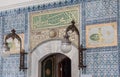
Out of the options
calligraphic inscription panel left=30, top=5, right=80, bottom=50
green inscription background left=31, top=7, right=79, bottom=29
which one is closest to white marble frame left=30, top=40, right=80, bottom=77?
calligraphic inscription panel left=30, top=5, right=80, bottom=50

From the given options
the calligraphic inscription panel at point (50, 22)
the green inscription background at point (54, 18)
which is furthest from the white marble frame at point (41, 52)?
the green inscription background at point (54, 18)

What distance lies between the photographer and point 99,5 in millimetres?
5121

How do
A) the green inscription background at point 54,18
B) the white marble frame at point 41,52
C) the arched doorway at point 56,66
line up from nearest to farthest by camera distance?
the green inscription background at point 54,18, the white marble frame at point 41,52, the arched doorway at point 56,66

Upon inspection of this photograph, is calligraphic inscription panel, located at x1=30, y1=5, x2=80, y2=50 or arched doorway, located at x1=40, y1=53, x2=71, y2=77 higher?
calligraphic inscription panel, located at x1=30, y1=5, x2=80, y2=50

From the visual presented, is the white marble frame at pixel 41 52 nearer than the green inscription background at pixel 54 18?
No

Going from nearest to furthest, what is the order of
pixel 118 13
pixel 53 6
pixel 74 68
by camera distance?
pixel 118 13
pixel 74 68
pixel 53 6

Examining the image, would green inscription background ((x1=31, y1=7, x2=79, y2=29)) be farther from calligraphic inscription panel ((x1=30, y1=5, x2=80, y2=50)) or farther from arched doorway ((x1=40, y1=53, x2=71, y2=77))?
arched doorway ((x1=40, y1=53, x2=71, y2=77))

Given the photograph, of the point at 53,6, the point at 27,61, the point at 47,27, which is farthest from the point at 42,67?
the point at 53,6

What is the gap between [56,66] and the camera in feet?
19.8

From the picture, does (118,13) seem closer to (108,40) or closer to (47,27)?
(108,40)

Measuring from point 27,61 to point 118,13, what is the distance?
1867 mm

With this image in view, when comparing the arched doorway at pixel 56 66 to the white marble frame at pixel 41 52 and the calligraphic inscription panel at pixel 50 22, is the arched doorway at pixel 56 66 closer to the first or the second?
the white marble frame at pixel 41 52

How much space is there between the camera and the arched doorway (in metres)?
5.89

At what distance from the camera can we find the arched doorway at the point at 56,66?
19.3 ft
